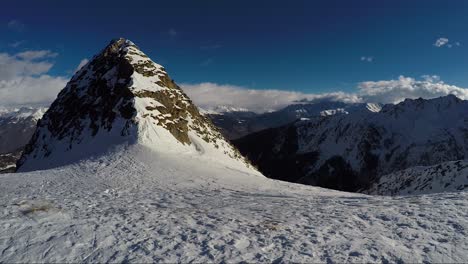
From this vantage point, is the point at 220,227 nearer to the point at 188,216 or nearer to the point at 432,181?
the point at 188,216

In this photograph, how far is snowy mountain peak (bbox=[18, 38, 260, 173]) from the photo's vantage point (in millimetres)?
46562

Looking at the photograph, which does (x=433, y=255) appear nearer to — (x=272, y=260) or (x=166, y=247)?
(x=272, y=260)

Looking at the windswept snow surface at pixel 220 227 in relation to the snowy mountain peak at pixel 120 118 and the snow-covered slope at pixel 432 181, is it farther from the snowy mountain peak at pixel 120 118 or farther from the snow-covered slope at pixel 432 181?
the snow-covered slope at pixel 432 181

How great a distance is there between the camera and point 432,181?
159 ft

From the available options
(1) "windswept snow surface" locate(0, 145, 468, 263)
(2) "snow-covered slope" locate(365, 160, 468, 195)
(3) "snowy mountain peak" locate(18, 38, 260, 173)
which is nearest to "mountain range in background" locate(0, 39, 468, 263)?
(1) "windswept snow surface" locate(0, 145, 468, 263)

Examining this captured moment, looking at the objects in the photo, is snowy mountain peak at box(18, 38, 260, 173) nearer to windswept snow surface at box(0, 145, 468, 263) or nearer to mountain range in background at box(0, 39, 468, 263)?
mountain range in background at box(0, 39, 468, 263)

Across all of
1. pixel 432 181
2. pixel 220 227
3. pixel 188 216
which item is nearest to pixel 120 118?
pixel 188 216

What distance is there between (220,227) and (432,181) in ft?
→ 145

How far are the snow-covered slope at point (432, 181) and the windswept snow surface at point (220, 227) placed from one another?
29351mm

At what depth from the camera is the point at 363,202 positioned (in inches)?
769

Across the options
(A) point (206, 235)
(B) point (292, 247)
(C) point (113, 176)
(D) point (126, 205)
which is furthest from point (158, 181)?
(B) point (292, 247)

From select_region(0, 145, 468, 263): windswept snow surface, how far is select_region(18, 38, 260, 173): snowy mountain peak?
22.3m

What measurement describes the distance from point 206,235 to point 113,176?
19310 millimetres

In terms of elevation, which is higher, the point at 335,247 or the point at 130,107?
the point at 130,107
